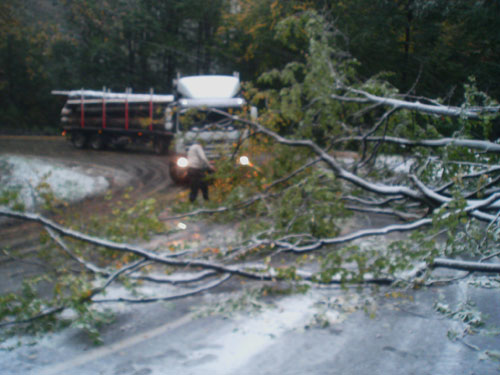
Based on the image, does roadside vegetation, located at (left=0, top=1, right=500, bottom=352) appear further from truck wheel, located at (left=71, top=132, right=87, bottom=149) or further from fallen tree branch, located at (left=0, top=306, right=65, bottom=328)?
truck wheel, located at (left=71, top=132, right=87, bottom=149)

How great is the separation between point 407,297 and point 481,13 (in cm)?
271

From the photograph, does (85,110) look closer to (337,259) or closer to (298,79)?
(298,79)

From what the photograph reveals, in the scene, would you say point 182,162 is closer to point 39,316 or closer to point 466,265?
point 39,316

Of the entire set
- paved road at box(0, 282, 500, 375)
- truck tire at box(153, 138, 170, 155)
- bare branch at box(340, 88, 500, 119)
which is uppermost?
bare branch at box(340, 88, 500, 119)

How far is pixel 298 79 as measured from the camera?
768 cm

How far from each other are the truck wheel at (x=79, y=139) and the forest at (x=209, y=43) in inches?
45.4

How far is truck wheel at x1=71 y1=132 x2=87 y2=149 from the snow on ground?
42cm

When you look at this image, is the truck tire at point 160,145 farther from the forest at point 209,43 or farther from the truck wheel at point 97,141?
the forest at point 209,43

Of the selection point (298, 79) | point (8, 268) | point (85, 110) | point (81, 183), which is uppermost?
point (298, 79)

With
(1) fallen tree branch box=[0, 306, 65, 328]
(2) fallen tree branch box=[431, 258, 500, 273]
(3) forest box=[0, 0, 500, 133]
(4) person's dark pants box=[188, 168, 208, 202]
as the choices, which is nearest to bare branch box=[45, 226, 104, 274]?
(1) fallen tree branch box=[0, 306, 65, 328]

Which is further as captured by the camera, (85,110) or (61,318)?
(85,110)

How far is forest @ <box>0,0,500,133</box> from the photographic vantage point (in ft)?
13.1

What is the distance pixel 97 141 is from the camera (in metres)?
8.24

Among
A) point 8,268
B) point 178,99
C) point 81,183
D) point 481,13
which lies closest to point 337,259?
point 481,13
